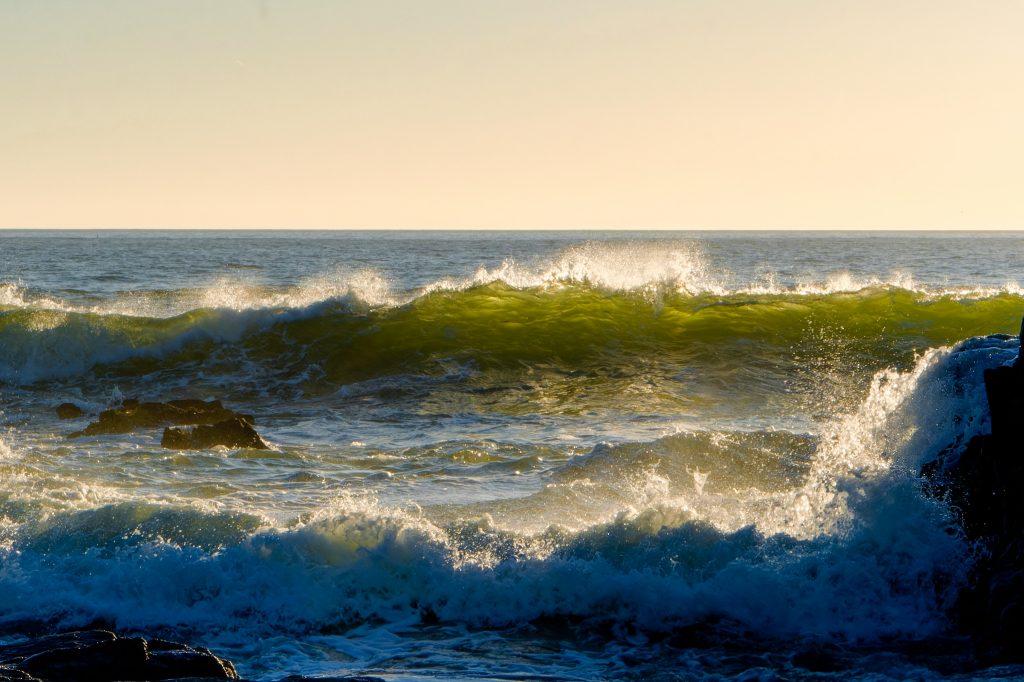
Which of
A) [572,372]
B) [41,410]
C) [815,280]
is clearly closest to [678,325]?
[572,372]

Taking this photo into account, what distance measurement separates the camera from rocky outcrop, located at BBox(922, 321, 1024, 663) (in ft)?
21.6

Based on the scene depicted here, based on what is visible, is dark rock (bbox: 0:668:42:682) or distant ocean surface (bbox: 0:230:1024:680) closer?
dark rock (bbox: 0:668:42:682)

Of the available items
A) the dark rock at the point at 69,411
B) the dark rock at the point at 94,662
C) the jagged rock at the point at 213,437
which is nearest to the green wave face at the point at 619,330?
the dark rock at the point at 69,411

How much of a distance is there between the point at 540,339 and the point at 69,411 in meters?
8.49

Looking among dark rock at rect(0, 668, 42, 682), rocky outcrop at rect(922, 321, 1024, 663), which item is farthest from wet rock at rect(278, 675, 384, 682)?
rocky outcrop at rect(922, 321, 1024, 663)

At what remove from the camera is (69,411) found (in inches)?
600

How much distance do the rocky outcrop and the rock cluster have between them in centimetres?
766

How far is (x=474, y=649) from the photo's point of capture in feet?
22.8

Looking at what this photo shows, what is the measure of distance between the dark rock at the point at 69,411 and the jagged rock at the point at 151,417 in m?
0.67

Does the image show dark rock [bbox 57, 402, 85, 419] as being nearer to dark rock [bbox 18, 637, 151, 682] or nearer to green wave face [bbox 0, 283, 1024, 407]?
green wave face [bbox 0, 283, 1024, 407]

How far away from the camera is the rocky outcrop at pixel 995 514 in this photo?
Result: 6570 mm

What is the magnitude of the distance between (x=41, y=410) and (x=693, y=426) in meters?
9.43

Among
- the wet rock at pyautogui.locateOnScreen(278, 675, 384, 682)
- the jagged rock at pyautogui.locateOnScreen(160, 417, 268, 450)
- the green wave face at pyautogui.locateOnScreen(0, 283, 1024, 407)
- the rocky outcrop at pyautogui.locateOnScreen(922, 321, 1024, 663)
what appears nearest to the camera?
the wet rock at pyautogui.locateOnScreen(278, 675, 384, 682)

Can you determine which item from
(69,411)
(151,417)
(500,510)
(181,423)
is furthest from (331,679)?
(69,411)
